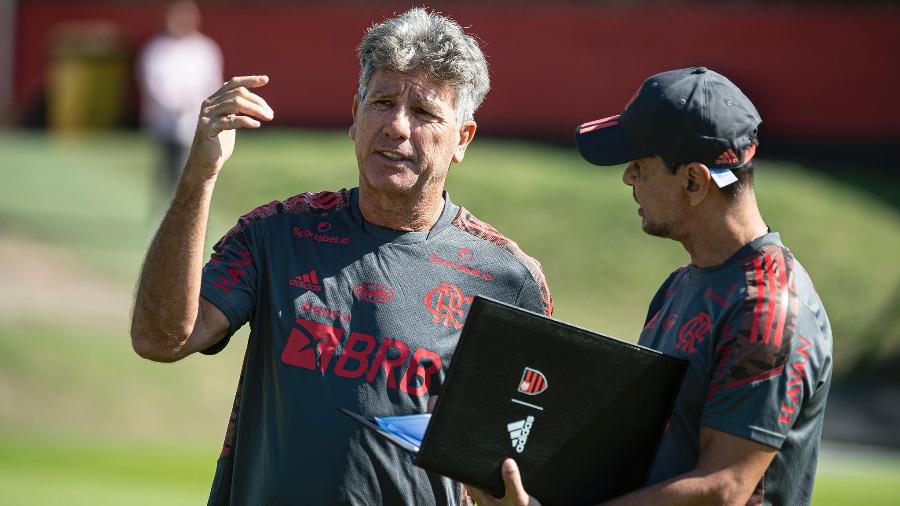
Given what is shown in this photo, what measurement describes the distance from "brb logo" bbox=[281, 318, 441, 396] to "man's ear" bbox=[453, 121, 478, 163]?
0.66 m

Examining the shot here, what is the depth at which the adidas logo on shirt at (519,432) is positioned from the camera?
127 inches

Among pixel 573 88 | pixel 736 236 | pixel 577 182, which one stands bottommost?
pixel 736 236

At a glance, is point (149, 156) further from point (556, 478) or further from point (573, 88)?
point (556, 478)

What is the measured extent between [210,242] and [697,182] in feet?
42.2

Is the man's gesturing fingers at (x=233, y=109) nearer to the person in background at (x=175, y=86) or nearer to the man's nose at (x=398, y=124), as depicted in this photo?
the man's nose at (x=398, y=124)

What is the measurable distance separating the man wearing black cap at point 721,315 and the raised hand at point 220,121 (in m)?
0.90

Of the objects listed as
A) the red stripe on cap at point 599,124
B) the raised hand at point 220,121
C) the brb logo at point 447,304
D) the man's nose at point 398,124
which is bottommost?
the brb logo at point 447,304

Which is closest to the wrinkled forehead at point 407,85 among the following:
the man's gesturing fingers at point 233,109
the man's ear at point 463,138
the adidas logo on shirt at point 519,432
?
the man's ear at point 463,138

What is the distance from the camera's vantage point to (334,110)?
73.8 feet

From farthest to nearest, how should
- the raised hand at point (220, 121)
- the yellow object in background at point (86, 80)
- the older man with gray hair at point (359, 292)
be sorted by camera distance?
the yellow object in background at point (86, 80) < the older man with gray hair at point (359, 292) < the raised hand at point (220, 121)

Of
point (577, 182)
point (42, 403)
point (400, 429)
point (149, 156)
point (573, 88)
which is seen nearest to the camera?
point (400, 429)

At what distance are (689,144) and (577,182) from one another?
14.8m

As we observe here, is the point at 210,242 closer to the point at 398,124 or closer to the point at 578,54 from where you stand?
the point at 578,54

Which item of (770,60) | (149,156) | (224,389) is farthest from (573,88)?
(224,389)
